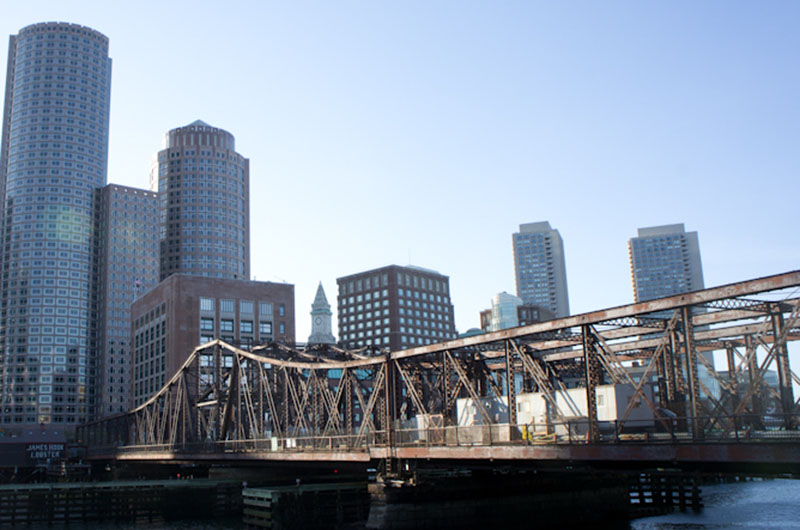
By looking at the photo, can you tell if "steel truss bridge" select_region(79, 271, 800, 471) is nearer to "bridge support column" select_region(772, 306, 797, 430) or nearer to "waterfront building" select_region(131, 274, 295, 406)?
"bridge support column" select_region(772, 306, 797, 430)

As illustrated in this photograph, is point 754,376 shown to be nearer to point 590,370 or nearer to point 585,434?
point 590,370

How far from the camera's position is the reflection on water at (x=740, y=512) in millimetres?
63500

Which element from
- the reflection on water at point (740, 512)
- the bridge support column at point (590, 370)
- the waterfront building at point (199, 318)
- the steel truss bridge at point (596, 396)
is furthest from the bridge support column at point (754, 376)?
the waterfront building at point (199, 318)

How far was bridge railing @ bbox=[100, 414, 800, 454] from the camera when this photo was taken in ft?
110

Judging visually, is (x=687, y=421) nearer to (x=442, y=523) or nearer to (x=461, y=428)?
(x=461, y=428)

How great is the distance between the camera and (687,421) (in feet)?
130

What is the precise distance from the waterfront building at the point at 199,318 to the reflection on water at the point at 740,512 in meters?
93.6

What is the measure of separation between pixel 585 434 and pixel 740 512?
41.4 m

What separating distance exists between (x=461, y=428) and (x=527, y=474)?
11.7 m

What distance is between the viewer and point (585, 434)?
41250 millimetres

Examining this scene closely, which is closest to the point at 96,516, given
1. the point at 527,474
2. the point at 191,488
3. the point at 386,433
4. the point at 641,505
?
the point at 191,488

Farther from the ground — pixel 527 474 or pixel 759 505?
pixel 527 474

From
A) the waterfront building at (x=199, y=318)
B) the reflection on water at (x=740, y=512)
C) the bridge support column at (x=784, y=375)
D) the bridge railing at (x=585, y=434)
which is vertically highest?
the waterfront building at (x=199, y=318)

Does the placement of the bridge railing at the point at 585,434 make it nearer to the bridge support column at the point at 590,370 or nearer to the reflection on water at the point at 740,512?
the bridge support column at the point at 590,370
